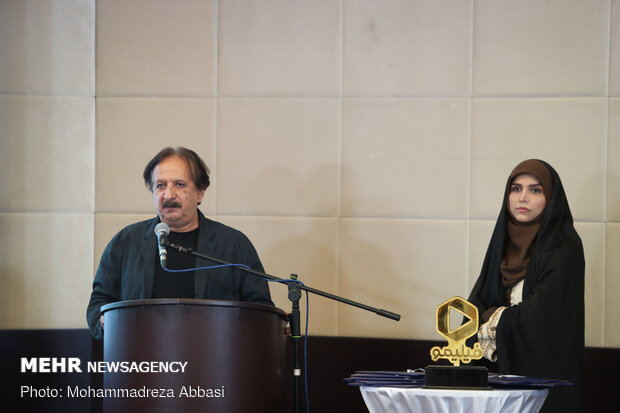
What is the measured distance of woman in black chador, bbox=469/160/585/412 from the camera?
11.1ft

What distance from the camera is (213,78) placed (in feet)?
16.2

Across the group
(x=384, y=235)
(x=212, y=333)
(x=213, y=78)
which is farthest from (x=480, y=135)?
(x=212, y=333)

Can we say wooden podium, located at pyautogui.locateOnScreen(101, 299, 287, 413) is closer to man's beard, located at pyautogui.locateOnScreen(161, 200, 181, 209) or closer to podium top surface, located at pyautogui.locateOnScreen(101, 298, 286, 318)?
podium top surface, located at pyautogui.locateOnScreen(101, 298, 286, 318)

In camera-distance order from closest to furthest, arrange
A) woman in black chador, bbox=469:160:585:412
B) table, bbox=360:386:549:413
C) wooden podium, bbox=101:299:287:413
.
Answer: table, bbox=360:386:549:413 → wooden podium, bbox=101:299:287:413 → woman in black chador, bbox=469:160:585:412

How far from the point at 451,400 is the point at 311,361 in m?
2.24

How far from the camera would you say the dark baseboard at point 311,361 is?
4.70 metres

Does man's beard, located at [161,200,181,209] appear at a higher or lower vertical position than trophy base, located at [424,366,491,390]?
higher

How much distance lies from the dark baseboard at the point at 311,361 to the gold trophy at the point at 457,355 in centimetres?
188

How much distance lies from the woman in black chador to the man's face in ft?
4.65

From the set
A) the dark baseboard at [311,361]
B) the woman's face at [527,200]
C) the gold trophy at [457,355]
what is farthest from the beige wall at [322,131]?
the gold trophy at [457,355]

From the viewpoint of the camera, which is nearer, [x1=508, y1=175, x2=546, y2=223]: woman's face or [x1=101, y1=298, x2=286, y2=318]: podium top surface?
[x1=101, y1=298, x2=286, y2=318]: podium top surface

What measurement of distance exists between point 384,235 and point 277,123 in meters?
0.95

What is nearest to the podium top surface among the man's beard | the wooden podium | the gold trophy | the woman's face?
the wooden podium

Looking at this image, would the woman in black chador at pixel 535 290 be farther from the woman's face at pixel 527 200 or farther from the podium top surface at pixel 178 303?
the podium top surface at pixel 178 303
